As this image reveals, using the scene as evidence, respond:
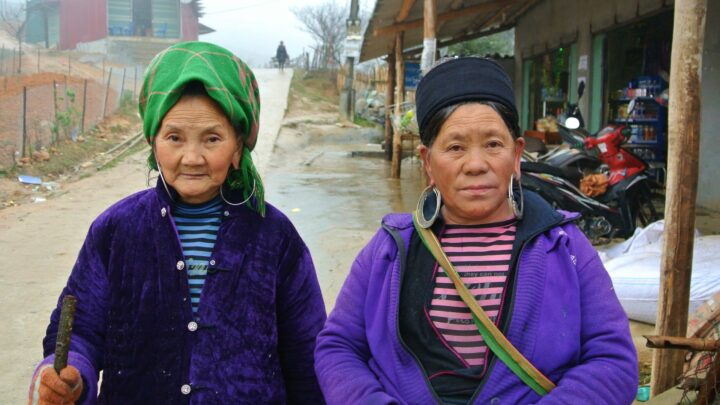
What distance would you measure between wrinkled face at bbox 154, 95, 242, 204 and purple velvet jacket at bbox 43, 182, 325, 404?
0.32 ft

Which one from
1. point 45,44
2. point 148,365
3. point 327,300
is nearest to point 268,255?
point 148,365

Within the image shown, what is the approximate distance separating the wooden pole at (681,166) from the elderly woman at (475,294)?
4.82 feet

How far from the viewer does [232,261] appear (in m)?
1.87

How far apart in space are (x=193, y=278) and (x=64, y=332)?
365 millimetres

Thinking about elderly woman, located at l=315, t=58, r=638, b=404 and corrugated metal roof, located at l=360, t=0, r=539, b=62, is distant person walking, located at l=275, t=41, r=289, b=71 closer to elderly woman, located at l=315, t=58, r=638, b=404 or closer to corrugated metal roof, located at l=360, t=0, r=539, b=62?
corrugated metal roof, located at l=360, t=0, r=539, b=62

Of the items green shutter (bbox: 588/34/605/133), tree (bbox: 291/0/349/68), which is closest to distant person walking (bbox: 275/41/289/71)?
tree (bbox: 291/0/349/68)

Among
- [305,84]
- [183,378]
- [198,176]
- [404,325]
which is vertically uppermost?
[305,84]

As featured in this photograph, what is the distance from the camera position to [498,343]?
1.48 metres

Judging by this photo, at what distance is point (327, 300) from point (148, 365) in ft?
11.6

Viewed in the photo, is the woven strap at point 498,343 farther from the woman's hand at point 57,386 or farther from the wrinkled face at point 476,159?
the woman's hand at point 57,386

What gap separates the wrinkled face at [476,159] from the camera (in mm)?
1601

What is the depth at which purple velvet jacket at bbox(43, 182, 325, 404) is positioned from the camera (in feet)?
5.89

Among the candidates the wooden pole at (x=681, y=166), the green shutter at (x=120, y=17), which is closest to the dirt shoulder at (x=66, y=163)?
the wooden pole at (x=681, y=166)

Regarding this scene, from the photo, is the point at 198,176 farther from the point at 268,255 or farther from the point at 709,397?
the point at 709,397
